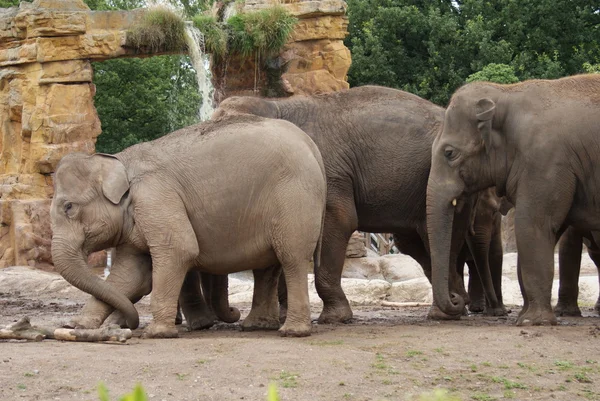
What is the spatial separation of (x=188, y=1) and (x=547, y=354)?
1223 inches

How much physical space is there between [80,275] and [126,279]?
363mm

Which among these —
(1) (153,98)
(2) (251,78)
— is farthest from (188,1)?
(2) (251,78)

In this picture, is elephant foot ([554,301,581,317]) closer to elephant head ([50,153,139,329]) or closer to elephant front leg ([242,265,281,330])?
elephant front leg ([242,265,281,330])

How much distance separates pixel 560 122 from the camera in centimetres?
1002

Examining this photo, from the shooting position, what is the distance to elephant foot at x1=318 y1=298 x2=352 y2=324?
10852 millimetres

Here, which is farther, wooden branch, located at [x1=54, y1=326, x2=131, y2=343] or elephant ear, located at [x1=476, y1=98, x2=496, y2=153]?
elephant ear, located at [x1=476, y1=98, x2=496, y2=153]

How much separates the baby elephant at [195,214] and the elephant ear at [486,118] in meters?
1.65

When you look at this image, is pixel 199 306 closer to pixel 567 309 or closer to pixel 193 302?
pixel 193 302

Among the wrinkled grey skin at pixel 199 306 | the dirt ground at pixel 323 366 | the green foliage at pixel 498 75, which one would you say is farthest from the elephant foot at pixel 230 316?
the green foliage at pixel 498 75

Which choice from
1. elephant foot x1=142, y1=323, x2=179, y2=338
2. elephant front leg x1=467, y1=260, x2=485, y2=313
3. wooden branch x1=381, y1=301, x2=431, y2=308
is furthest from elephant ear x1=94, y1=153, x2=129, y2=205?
wooden branch x1=381, y1=301, x2=431, y2=308

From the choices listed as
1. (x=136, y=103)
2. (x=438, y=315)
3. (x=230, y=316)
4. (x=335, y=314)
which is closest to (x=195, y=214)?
(x=230, y=316)

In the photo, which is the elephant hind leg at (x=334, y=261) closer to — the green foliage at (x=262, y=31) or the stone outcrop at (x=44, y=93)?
the green foliage at (x=262, y=31)

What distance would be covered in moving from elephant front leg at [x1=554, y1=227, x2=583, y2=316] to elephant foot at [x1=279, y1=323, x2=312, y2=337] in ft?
10.9

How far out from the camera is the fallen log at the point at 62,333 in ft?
28.6
